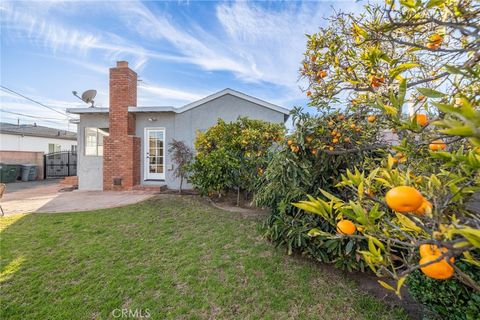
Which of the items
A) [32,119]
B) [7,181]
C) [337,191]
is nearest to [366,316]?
[337,191]

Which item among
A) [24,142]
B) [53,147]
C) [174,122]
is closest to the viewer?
[174,122]

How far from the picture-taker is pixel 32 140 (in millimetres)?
20328

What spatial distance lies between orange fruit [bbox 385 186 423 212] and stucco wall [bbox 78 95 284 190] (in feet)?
28.8

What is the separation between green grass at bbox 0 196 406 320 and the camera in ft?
8.41

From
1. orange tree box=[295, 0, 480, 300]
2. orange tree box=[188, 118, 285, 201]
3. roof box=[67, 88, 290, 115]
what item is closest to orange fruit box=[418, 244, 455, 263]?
orange tree box=[295, 0, 480, 300]

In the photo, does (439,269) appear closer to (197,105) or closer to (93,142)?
(197,105)

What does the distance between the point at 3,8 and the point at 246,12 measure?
7.39m

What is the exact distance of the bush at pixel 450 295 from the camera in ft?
5.73

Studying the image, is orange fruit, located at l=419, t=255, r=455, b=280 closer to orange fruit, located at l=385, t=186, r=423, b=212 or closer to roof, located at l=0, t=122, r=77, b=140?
orange fruit, located at l=385, t=186, r=423, b=212

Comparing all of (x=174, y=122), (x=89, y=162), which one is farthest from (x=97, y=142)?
(x=174, y=122)

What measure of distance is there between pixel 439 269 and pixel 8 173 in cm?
1881

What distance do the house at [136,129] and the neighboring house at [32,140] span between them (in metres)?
14.9

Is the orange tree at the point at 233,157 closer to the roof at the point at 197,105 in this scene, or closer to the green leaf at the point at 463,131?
the roof at the point at 197,105

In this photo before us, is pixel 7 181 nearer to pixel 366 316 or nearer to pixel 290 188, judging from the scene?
pixel 290 188
